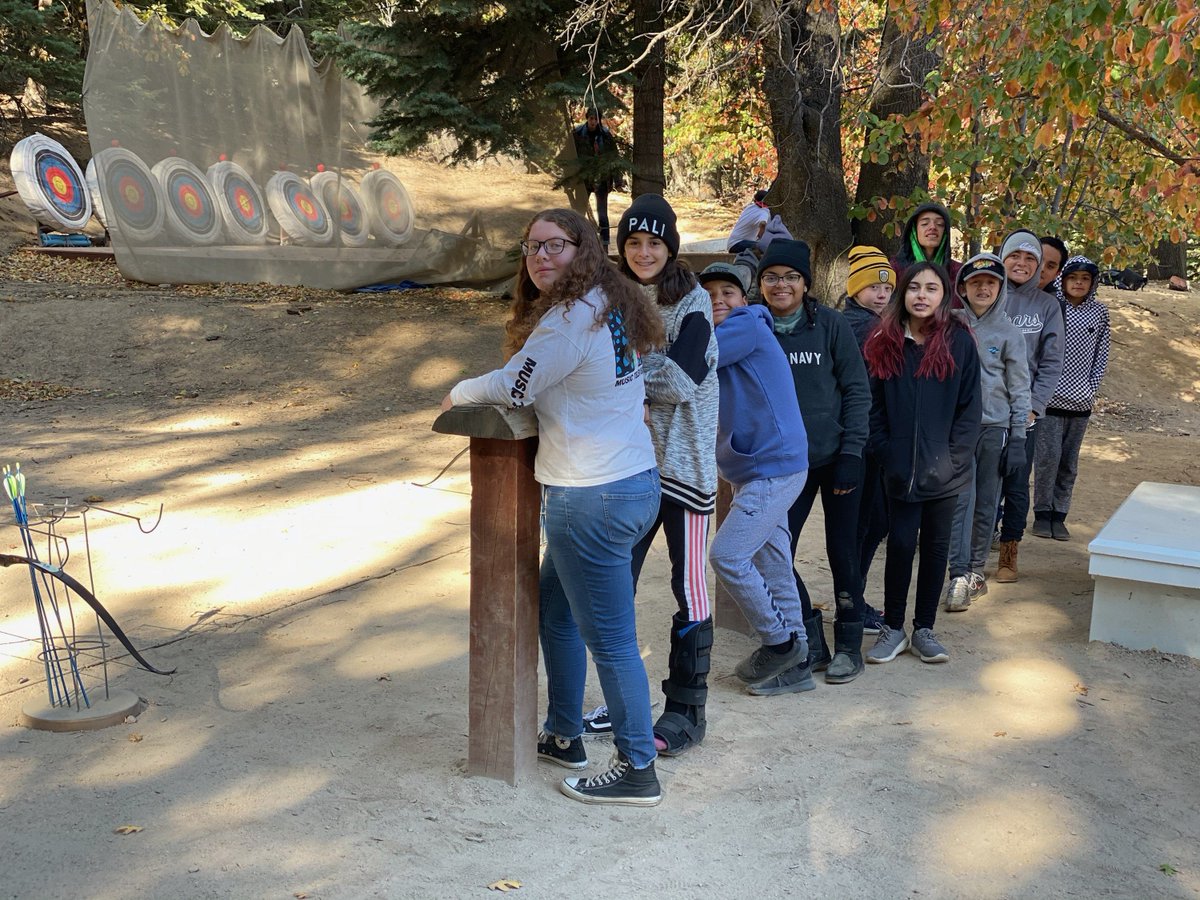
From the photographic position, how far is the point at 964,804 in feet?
11.6

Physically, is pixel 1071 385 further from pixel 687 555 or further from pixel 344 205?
pixel 344 205

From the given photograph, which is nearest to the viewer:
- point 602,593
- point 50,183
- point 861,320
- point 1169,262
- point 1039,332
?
point 602,593

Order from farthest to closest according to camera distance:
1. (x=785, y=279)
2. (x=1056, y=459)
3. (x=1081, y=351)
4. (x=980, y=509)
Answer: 1. (x=1056, y=459)
2. (x=1081, y=351)
3. (x=980, y=509)
4. (x=785, y=279)

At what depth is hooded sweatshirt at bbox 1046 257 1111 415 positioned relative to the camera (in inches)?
269

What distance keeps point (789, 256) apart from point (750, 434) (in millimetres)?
775

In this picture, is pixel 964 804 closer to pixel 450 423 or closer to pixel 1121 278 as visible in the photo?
pixel 450 423

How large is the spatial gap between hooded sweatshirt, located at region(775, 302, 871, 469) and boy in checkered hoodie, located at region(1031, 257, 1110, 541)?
2.71 metres

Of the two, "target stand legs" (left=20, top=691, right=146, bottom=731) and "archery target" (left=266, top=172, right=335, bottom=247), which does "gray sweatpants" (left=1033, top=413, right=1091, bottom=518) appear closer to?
"target stand legs" (left=20, top=691, right=146, bottom=731)

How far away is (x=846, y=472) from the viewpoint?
4.51 meters

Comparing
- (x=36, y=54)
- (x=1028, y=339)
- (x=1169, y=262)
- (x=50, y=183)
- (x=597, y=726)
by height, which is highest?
(x=36, y=54)

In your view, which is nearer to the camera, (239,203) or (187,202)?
(187,202)

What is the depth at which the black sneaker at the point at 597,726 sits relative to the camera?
3.96 metres

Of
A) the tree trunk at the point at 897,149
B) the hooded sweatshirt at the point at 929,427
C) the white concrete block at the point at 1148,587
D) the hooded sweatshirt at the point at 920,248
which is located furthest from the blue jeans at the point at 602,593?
the tree trunk at the point at 897,149

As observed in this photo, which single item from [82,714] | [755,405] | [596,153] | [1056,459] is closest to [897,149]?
[596,153]
